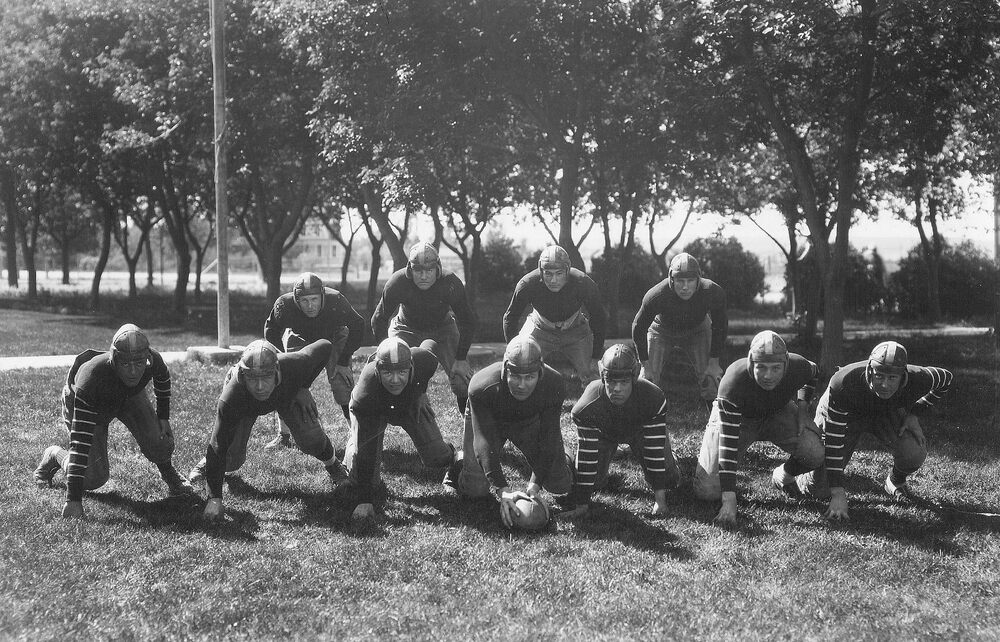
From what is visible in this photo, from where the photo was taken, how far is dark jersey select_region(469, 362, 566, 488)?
A: 22.6 ft

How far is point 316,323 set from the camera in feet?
28.9

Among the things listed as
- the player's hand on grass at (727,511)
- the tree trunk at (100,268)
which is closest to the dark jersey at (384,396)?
the player's hand on grass at (727,511)

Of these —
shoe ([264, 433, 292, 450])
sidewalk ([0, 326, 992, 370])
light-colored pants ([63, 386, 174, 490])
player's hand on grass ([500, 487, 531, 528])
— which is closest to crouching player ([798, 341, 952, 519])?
player's hand on grass ([500, 487, 531, 528])

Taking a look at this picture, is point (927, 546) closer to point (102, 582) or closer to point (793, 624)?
point (793, 624)

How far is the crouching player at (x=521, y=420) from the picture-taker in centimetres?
675

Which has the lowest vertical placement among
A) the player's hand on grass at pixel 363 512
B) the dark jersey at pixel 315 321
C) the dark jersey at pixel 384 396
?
the player's hand on grass at pixel 363 512

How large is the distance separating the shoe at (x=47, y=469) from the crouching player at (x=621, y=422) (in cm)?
436

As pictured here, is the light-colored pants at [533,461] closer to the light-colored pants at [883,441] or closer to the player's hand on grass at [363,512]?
the player's hand on grass at [363,512]

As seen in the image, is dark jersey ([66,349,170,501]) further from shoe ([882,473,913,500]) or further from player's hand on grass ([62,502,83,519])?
shoe ([882,473,913,500])

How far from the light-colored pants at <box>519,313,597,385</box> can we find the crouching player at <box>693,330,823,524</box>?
2186 millimetres

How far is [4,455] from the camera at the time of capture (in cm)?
868

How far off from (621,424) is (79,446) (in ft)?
13.4

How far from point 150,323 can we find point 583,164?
13.0 metres

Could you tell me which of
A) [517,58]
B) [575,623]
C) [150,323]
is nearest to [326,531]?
[575,623]
